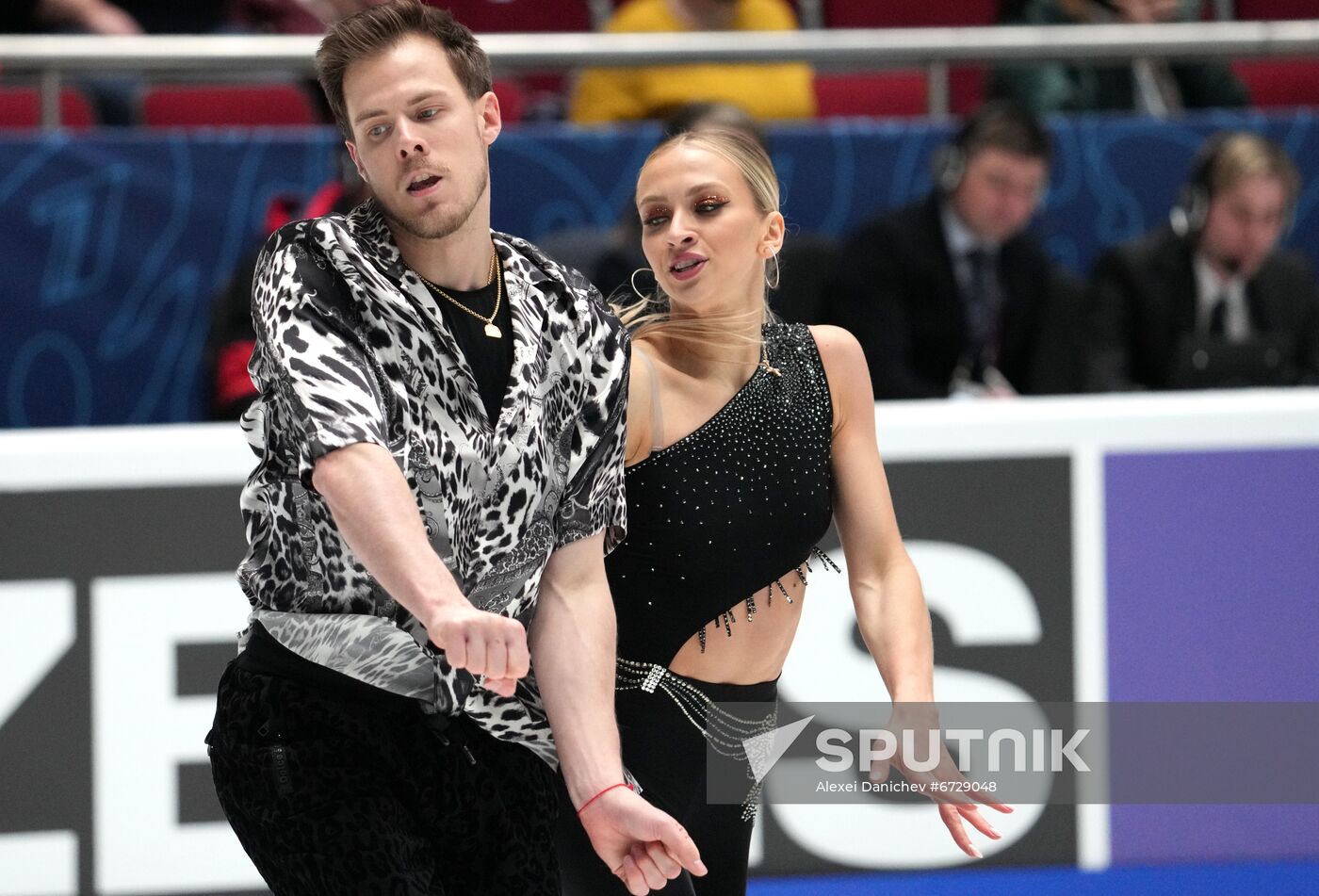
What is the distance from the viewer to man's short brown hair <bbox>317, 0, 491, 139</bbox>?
6.95ft

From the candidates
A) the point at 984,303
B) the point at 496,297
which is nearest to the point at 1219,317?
the point at 984,303

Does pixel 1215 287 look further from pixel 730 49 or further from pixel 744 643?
pixel 744 643

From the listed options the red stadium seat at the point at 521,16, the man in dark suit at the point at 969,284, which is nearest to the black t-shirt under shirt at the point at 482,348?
the man in dark suit at the point at 969,284

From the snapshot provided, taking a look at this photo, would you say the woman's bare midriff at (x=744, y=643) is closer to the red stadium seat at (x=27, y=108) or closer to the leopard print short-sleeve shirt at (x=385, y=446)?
the leopard print short-sleeve shirt at (x=385, y=446)

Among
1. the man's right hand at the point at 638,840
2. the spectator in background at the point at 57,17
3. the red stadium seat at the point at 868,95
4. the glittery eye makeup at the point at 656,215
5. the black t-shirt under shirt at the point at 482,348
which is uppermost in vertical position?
the spectator in background at the point at 57,17

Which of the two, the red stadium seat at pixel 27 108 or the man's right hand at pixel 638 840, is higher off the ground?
the red stadium seat at pixel 27 108

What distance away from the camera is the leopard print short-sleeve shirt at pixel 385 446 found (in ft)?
Answer: 6.67

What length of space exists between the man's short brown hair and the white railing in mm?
3040

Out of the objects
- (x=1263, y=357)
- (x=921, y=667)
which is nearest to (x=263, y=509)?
(x=921, y=667)

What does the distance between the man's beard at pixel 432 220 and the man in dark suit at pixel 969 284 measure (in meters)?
2.75

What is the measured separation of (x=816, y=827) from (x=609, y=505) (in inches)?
80.9

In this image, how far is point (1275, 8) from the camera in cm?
708

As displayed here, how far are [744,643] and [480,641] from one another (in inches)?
34.3

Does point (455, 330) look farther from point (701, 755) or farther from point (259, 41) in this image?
point (259, 41)
